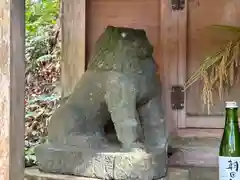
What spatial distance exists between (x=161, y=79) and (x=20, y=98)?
2.59 ft

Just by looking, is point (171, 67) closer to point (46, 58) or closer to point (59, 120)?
point (59, 120)

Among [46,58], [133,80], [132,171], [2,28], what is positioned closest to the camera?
[2,28]

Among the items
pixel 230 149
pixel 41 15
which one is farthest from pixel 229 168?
pixel 41 15

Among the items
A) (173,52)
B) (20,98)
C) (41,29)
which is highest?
(41,29)

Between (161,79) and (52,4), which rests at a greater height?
(52,4)

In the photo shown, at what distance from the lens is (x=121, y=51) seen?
1403 mm

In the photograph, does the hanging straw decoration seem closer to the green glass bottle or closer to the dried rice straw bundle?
the dried rice straw bundle

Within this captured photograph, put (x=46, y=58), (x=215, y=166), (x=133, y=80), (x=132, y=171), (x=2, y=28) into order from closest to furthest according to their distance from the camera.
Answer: (x=2, y=28)
(x=132, y=171)
(x=133, y=80)
(x=215, y=166)
(x=46, y=58)

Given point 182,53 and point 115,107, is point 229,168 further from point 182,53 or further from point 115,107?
point 182,53

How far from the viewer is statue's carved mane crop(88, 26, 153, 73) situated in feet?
4.58

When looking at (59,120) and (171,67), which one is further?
(171,67)

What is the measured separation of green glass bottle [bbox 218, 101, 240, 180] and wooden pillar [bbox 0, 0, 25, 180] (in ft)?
1.51

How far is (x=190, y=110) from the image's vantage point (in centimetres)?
165

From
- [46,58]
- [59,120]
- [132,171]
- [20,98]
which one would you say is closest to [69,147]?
[59,120]
